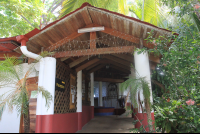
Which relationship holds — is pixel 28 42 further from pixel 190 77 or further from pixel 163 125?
pixel 190 77

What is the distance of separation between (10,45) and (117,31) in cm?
293

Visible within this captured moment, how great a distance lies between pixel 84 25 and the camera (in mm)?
4410

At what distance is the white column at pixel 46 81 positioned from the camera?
3967mm

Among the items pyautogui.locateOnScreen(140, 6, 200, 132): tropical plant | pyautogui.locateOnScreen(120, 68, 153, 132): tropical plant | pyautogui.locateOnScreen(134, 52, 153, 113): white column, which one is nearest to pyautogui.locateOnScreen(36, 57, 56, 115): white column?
pyautogui.locateOnScreen(120, 68, 153, 132): tropical plant

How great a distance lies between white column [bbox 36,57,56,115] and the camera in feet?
13.0

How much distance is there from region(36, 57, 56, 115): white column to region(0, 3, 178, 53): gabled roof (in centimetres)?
54

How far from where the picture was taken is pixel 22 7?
700cm

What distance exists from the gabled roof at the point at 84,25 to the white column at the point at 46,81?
1.76 ft

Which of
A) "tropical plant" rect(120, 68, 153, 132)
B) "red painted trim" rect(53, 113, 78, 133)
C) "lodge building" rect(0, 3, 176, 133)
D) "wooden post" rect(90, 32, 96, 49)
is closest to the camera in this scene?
"tropical plant" rect(120, 68, 153, 132)

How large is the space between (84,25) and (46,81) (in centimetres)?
177

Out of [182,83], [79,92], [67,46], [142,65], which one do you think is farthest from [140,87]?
[79,92]

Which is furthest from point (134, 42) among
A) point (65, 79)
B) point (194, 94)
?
point (65, 79)

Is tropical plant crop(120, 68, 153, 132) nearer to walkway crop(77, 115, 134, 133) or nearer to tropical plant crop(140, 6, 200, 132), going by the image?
tropical plant crop(140, 6, 200, 132)

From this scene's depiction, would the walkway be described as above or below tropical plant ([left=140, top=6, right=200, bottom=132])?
below
